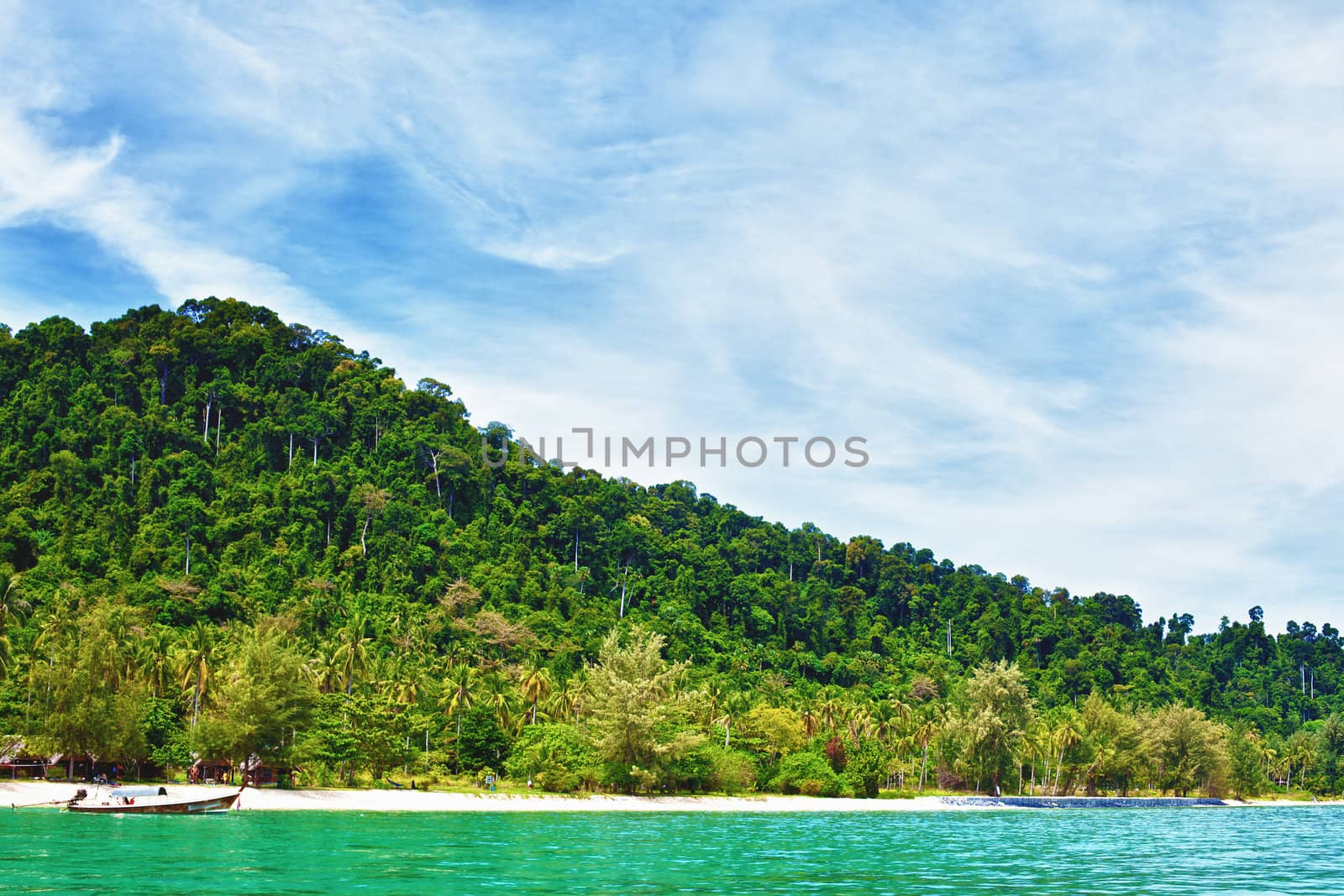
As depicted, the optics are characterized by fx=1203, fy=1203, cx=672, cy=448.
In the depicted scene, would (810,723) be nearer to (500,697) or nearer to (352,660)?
(500,697)

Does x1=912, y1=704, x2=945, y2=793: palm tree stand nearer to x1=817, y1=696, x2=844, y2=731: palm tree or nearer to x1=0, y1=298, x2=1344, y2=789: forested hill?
x1=817, y1=696, x2=844, y2=731: palm tree

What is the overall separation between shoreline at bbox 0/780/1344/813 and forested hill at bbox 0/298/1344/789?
18758mm

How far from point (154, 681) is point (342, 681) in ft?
51.2

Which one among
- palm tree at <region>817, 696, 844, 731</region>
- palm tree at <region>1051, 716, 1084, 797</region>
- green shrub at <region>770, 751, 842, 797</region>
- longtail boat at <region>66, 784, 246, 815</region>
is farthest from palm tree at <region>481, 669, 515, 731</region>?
palm tree at <region>1051, 716, 1084, 797</region>

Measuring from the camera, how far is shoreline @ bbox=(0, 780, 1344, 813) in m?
74.5

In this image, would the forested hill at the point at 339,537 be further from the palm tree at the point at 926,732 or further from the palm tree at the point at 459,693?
the palm tree at the point at 926,732

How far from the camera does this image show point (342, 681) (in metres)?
98.8

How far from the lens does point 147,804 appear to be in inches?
2530

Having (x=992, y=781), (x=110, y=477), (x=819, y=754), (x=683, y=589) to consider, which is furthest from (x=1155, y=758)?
(x=110, y=477)

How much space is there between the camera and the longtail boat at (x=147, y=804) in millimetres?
63656

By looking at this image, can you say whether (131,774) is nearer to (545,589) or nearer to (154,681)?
(154,681)

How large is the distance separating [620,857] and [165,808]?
2981 cm

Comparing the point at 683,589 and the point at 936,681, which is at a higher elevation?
the point at 683,589

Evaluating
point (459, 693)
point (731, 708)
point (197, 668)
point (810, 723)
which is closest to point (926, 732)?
point (810, 723)
